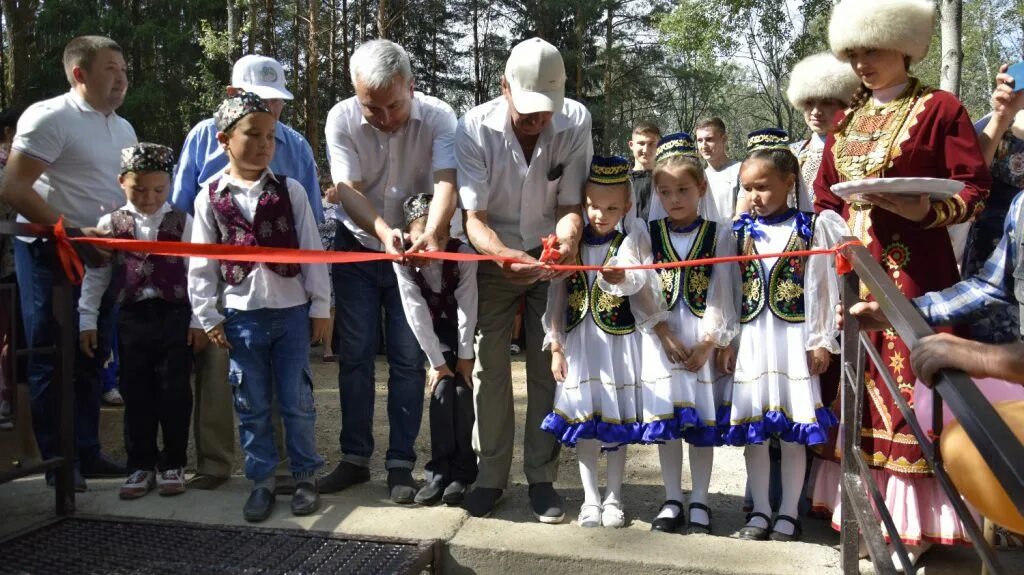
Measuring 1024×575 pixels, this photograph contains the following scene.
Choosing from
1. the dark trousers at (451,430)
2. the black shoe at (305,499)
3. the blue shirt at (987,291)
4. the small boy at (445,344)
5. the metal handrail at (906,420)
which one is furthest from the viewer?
the dark trousers at (451,430)

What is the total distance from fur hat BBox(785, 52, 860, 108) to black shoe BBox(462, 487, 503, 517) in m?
2.51

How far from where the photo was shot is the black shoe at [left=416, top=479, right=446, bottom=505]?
3758 mm

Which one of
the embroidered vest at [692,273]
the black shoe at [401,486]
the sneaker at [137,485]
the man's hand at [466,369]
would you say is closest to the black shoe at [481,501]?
the black shoe at [401,486]

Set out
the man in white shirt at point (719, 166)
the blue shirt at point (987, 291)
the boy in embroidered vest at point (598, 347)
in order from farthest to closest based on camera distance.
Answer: the man in white shirt at point (719, 166) → the boy in embroidered vest at point (598, 347) → the blue shirt at point (987, 291)

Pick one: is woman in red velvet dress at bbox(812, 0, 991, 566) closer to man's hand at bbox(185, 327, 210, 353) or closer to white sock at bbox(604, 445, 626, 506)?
white sock at bbox(604, 445, 626, 506)

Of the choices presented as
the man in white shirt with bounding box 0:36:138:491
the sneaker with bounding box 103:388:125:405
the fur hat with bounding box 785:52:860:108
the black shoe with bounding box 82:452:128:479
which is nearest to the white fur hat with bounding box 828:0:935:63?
the fur hat with bounding box 785:52:860:108

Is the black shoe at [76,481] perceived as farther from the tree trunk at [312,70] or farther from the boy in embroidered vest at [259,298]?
the tree trunk at [312,70]

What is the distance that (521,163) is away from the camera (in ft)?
12.2

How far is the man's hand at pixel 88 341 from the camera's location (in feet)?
13.4

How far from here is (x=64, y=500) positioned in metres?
3.65

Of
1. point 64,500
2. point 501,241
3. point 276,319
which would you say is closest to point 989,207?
point 501,241

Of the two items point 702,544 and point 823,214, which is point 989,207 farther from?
point 702,544

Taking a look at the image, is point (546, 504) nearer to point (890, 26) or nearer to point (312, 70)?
point (890, 26)

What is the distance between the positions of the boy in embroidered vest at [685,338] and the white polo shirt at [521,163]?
38cm
